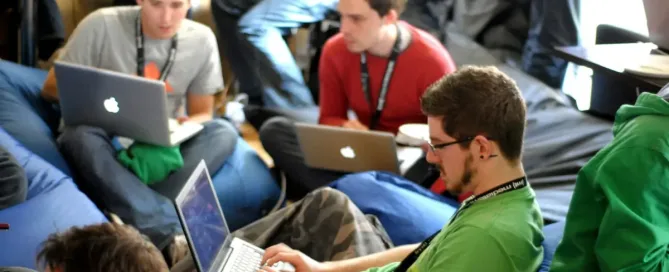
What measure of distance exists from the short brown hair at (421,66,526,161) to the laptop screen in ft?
1.86

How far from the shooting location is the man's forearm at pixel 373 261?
5.73ft

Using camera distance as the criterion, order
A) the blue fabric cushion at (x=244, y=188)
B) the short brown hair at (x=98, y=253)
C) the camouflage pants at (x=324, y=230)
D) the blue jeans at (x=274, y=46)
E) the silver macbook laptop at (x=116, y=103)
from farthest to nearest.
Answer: the blue jeans at (x=274, y=46) < the blue fabric cushion at (x=244, y=188) < the silver macbook laptop at (x=116, y=103) < the camouflage pants at (x=324, y=230) < the short brown hair at (x=98, y=253)

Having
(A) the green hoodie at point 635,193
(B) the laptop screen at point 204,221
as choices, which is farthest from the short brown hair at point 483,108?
(B) the laptop screen at point 204,221

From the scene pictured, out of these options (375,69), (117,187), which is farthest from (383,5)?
(117,187)

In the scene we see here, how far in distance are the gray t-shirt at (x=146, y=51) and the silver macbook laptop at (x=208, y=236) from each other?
1.00 m

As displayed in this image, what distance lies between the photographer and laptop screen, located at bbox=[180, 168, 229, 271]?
1620mm

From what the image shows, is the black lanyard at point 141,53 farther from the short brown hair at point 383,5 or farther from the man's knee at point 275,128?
the short brown hair at point 383,5

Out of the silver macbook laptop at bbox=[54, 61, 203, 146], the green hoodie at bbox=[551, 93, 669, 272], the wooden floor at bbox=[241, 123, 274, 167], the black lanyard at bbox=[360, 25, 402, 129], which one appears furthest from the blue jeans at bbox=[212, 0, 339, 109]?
the green hoodie at bbox=[551, 93, 669, 272]

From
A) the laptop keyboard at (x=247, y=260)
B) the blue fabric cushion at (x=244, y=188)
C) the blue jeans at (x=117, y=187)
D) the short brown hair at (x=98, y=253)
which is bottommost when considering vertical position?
the blue fabric cushion at (x=244, y=188)

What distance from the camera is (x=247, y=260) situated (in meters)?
1.80

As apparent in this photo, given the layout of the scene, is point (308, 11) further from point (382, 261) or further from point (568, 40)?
point (382, 261)

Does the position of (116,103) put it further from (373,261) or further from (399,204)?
(373,261)

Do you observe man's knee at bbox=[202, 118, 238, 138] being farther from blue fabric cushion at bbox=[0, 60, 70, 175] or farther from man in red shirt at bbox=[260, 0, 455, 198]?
blue fabric cushion at bbox=[0, 60, 70, 175]

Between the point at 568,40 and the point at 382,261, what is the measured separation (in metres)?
2.23
